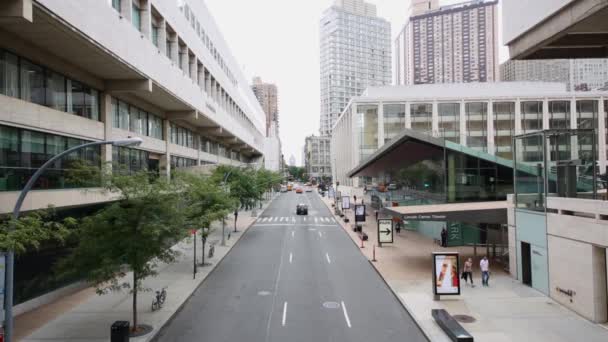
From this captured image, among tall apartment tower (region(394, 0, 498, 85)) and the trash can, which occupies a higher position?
tall apartment tower (region(394, 0, 498, 85))

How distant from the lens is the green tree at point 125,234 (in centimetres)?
1364

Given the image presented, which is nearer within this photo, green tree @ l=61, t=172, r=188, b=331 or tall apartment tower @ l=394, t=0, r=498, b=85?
green tree @ l=61, t=172, r=188, b=331

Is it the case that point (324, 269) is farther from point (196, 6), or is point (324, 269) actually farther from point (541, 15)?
point (196, 6)

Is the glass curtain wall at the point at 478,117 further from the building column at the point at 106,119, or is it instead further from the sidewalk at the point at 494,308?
the building column at the point at 106,119

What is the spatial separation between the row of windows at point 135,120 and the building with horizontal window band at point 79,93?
7 centimetres

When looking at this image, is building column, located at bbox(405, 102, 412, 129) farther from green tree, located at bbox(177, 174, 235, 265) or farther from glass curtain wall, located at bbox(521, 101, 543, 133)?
green tree, located at bbox(177, 174, 235, 265)

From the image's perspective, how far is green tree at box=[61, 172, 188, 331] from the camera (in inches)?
537

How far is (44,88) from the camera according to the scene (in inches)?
685

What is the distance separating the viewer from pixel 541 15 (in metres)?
14.3

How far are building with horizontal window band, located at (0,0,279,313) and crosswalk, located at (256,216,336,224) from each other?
1797 centimetres

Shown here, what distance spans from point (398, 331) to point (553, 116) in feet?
239

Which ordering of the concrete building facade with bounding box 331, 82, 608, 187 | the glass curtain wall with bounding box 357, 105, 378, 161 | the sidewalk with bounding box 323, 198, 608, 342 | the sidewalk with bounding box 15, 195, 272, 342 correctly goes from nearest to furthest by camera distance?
the sidewalk with bounding box 323, 198, 608, 342, the sidewalk with bounding box 15, 195, 272, 342, the concrete building facade with bounding box 331, 82, 608, 187, the glass curtain wall with bounding box 357, 105, 378, 161

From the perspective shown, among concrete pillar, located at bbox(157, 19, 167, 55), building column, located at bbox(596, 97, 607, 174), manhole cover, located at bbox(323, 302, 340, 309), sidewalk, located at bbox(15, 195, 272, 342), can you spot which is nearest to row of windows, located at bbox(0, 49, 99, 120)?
concrete pillar, located at bbox(157, 19, 167, 55)

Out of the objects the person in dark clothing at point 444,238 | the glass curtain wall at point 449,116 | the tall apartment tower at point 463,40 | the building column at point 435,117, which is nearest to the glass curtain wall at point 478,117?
the glass curtain wall at point 449,116
